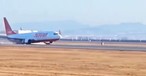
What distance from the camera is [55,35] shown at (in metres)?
115

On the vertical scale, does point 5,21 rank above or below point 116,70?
above

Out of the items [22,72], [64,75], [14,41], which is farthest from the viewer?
[14,41]

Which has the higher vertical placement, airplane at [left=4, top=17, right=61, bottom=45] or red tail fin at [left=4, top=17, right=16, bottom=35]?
red tail fin at [left=4, top=17, right=16, bottom=35]

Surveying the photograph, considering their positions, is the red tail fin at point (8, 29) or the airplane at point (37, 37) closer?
the airplane at point (37, 37)

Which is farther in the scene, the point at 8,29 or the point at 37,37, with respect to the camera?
the point at 8,29

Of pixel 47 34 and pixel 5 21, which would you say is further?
pixel 5 21

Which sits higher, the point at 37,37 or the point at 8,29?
the point at 8,29

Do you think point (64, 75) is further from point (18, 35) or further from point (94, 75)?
point (18, 35)

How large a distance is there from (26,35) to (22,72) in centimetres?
8597

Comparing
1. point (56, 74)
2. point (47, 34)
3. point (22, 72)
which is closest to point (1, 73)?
point (22, 72)

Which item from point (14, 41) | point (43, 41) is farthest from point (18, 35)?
point (43, 41)

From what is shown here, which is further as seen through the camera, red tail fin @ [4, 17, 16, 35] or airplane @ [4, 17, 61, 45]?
red tail fin @ [4, 17, 16, 35]

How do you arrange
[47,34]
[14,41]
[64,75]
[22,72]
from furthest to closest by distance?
[14,41]
[47,34]
[22,72]
[64,75]

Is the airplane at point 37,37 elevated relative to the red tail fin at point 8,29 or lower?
lower
